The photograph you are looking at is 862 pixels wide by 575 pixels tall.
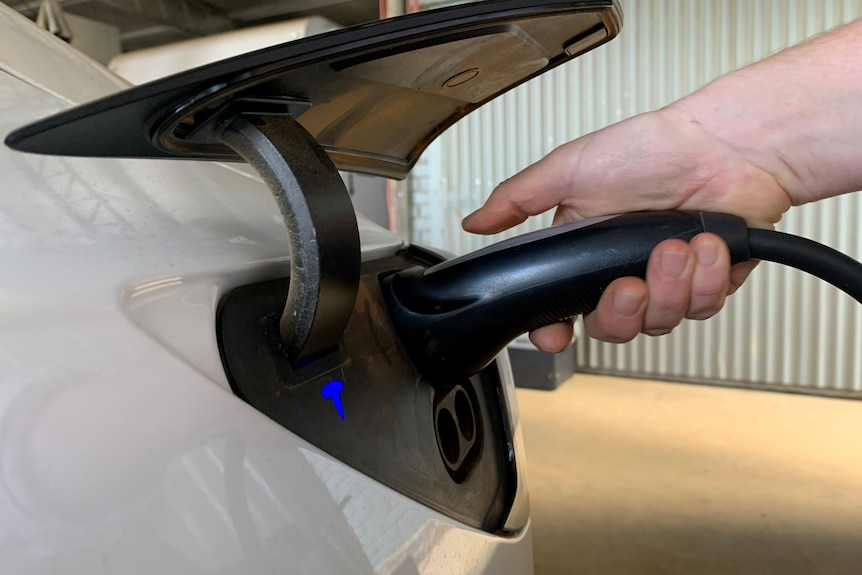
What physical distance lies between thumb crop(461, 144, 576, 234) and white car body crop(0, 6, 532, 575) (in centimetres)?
31

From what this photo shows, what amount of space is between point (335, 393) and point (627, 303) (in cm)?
25

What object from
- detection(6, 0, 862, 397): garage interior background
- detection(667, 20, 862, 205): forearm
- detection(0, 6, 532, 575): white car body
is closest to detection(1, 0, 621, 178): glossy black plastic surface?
detection(0, 6, 532, 575): white car body

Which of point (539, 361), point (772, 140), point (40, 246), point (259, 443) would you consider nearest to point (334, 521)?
point (259, 443)

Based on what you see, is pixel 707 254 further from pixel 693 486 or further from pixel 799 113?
pixel 693 486

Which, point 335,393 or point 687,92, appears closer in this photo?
point 335,393

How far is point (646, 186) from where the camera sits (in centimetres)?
57

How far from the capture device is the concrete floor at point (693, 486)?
0.81m

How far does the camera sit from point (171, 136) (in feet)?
0.88

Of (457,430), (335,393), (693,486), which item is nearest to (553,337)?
(457,430)

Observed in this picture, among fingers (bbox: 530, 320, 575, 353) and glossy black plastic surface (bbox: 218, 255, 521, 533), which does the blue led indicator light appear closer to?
glossy black plastic surface (bbox: 218, 255, 521, 533)

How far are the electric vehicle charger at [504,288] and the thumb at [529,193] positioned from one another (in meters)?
0.21

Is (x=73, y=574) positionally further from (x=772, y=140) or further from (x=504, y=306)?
(x=772, y=140)

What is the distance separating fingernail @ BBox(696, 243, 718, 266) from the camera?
40 centimetres

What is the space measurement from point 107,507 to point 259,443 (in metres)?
0.06
